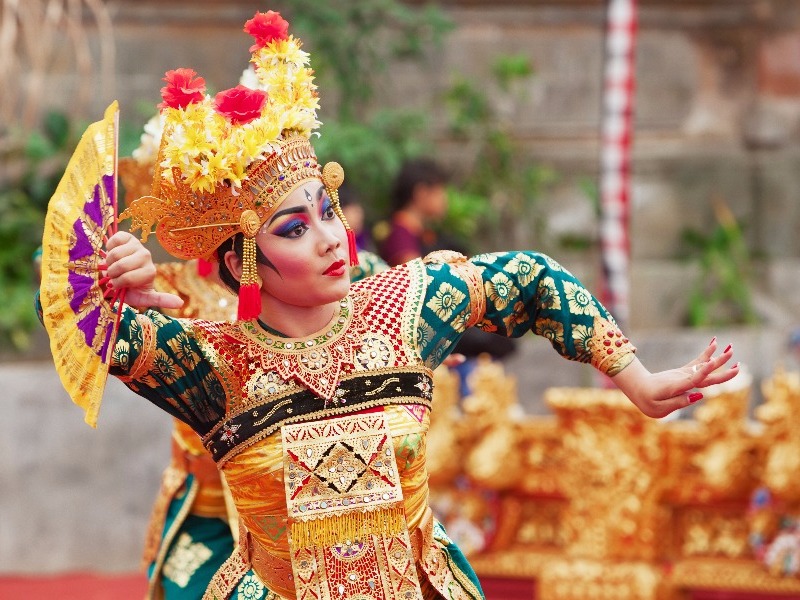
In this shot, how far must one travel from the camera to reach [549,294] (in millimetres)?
3180

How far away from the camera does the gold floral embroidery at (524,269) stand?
3.19 m

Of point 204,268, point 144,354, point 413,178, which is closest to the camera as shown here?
point 144,354

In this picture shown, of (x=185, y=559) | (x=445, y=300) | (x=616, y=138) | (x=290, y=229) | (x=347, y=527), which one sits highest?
(x=616, y=138)

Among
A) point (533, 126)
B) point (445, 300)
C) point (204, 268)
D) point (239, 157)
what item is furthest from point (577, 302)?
point (533, 126)

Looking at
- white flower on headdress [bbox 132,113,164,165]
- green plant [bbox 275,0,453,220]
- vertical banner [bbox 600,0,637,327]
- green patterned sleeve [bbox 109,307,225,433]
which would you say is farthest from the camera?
green plant [bbox 275,0,453,220]

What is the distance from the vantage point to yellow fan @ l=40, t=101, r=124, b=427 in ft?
9.52

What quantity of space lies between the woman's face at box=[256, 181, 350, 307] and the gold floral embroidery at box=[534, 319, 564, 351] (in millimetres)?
434

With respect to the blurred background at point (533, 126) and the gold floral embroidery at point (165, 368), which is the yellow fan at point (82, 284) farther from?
the blurred background at point (533, 126)

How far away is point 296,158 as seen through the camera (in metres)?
3.10

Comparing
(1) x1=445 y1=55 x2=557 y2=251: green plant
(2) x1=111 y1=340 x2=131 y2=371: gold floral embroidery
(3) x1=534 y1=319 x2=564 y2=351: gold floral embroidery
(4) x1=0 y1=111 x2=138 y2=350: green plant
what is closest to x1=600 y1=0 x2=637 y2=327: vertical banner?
(1) x1=445 y1=55 x2=557 y2=251: green plant

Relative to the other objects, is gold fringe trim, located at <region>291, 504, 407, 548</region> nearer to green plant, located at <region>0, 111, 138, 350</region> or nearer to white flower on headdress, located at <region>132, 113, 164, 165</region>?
white flower on headdress, located at <region>132, 113, 164, 165</region>

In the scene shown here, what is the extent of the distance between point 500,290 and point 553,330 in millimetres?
142

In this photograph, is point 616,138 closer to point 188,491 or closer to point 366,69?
point 366,69

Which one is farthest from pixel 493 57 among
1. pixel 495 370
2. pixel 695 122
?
pixel 495 370
